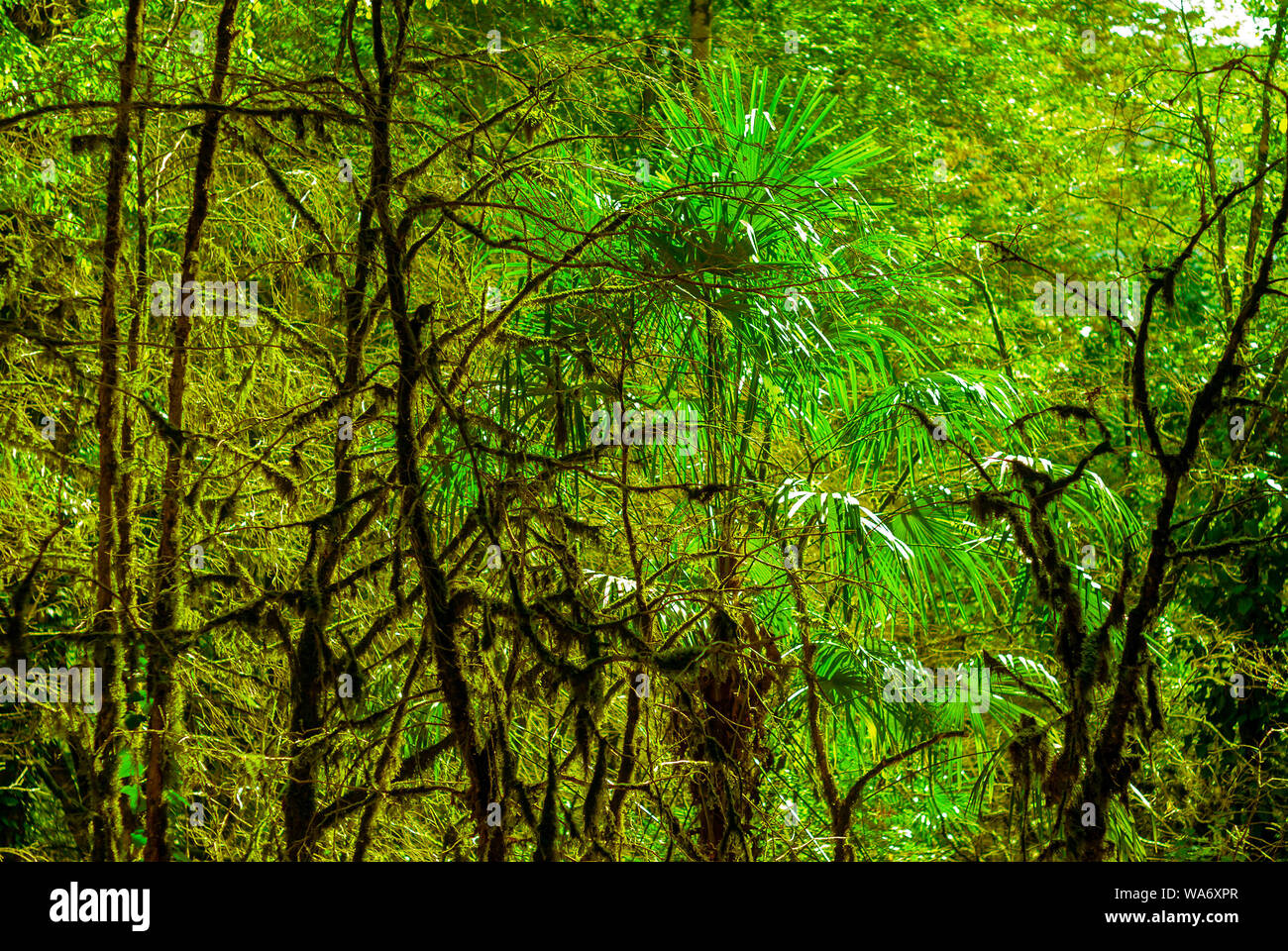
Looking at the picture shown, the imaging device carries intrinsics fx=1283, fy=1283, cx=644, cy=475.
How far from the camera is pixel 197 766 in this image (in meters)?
3.46

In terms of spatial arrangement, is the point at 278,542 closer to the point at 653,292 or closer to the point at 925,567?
the point at 653,292

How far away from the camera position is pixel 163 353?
377 cm

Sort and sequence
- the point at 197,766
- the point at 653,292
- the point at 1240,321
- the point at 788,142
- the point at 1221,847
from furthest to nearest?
the point at 1221,847 → the point at 788,142 → the point at 197,766 → the point at 653,292 → the point at 1240,321

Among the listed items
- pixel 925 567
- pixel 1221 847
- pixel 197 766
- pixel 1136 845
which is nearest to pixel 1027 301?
pixel 1221 847

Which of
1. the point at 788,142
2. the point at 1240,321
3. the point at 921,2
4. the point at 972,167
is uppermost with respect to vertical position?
the point at 921,2

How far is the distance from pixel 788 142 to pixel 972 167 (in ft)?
20.3

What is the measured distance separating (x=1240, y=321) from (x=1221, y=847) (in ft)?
9.69

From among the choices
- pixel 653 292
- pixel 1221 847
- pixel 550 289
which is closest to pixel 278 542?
pixel 550 289
